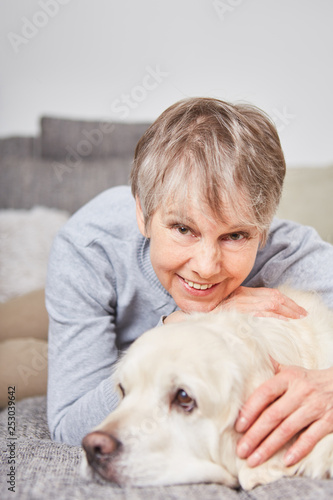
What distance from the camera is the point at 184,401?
1003 millimetres

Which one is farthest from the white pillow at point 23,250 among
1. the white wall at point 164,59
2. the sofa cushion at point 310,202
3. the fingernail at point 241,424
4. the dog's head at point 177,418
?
the fingernail at point 241,424

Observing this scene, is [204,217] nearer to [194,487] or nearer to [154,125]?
[154,125]

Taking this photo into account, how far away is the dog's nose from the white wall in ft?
6.63

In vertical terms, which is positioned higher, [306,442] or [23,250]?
[306,442]

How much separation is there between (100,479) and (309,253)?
39.4 inches

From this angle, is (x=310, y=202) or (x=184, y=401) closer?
(x=184, y=401)

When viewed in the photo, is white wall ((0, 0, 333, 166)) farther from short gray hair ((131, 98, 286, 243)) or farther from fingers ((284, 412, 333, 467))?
fingers ((284, 412, 333, 467))

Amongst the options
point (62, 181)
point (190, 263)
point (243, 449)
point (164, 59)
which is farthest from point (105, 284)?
point (164, 59)

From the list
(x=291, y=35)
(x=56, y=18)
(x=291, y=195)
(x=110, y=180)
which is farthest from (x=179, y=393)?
(x=56, y=18)

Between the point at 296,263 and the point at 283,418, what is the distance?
0.65 metres

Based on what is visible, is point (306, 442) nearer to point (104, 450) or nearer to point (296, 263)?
point (104, 450)

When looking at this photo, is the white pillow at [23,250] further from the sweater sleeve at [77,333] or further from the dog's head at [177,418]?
the dog's head at [177,418]

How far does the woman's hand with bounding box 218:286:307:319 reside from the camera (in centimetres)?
129

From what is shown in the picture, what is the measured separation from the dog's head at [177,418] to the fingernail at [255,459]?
0.13ft
